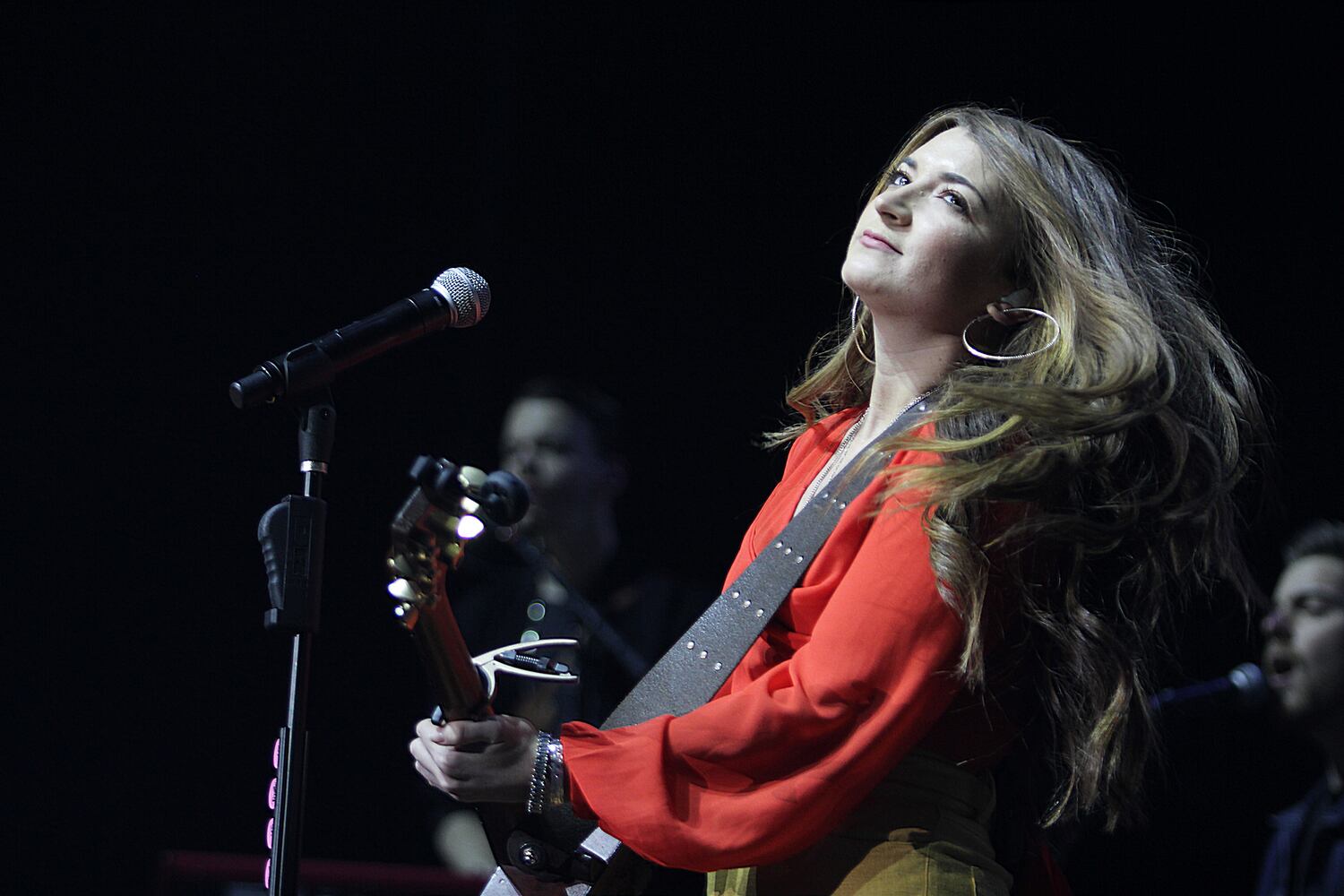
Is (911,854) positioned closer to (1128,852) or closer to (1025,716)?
(1025,716)

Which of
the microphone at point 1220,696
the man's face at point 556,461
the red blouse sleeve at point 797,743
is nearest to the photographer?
the red blouse sleeve at point 797,743

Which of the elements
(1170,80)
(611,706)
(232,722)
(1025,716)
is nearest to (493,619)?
(611,706)

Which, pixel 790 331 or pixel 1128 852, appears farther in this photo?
pixel 790 331

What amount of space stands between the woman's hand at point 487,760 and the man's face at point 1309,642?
2570 mm

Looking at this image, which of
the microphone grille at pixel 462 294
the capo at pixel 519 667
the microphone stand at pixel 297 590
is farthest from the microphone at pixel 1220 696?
the microphone stand at pixel 297 590

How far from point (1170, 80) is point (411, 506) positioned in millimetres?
3353

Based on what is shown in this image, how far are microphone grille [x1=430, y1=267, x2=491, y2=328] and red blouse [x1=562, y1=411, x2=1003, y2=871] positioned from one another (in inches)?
26.0

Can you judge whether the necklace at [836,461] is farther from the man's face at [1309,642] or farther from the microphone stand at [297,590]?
the man's face at [1309,642]

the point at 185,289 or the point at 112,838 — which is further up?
the point at 185,289

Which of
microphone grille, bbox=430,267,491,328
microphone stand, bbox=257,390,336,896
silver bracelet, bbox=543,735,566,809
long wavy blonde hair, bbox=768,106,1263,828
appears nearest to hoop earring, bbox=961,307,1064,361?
long wavy blonde hair, bbox=768,106,1263,828

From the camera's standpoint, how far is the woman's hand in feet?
5.44

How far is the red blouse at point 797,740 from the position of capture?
5.11 feet

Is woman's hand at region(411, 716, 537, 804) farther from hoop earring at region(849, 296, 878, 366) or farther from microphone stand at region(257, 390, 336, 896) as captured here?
hoop earring at region(849, 296, 878, 366)

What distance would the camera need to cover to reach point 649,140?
442cm
